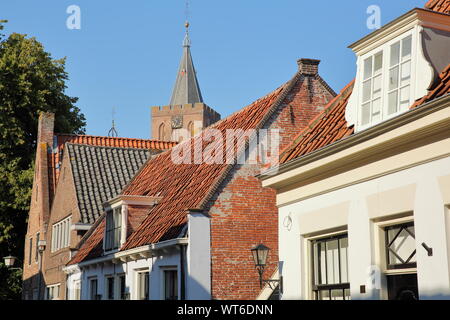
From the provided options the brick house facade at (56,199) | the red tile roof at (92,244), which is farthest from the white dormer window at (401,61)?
the brick house facade at (56,199)

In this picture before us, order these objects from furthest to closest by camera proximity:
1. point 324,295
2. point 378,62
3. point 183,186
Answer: point 183,186
point 324,295
point 378,62

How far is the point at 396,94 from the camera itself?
10133 millimetres

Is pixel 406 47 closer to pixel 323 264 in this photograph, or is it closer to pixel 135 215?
pixel 323 264

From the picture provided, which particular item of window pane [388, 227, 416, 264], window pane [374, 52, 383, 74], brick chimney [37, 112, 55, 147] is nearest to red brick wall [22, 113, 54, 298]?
brick chimney [37, 112, 55, 147]

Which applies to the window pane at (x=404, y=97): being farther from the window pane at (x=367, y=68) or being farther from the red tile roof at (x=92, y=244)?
the red tile roof at (x=92, y=244)

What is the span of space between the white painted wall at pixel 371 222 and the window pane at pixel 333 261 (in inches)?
11.7

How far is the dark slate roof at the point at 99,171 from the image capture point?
25.7 m

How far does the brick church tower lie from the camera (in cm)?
9838

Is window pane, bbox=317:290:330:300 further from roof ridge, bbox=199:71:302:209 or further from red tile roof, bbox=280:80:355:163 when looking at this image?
roof ridge, bbox=199:71:302:209

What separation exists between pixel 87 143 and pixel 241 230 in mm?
17977

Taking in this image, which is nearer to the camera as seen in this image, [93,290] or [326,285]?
[326,285]

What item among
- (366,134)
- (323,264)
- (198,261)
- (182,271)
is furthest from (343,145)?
(182,271)

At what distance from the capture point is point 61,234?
91.5ft

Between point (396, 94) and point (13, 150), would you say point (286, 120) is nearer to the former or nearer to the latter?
point (396, 94)
